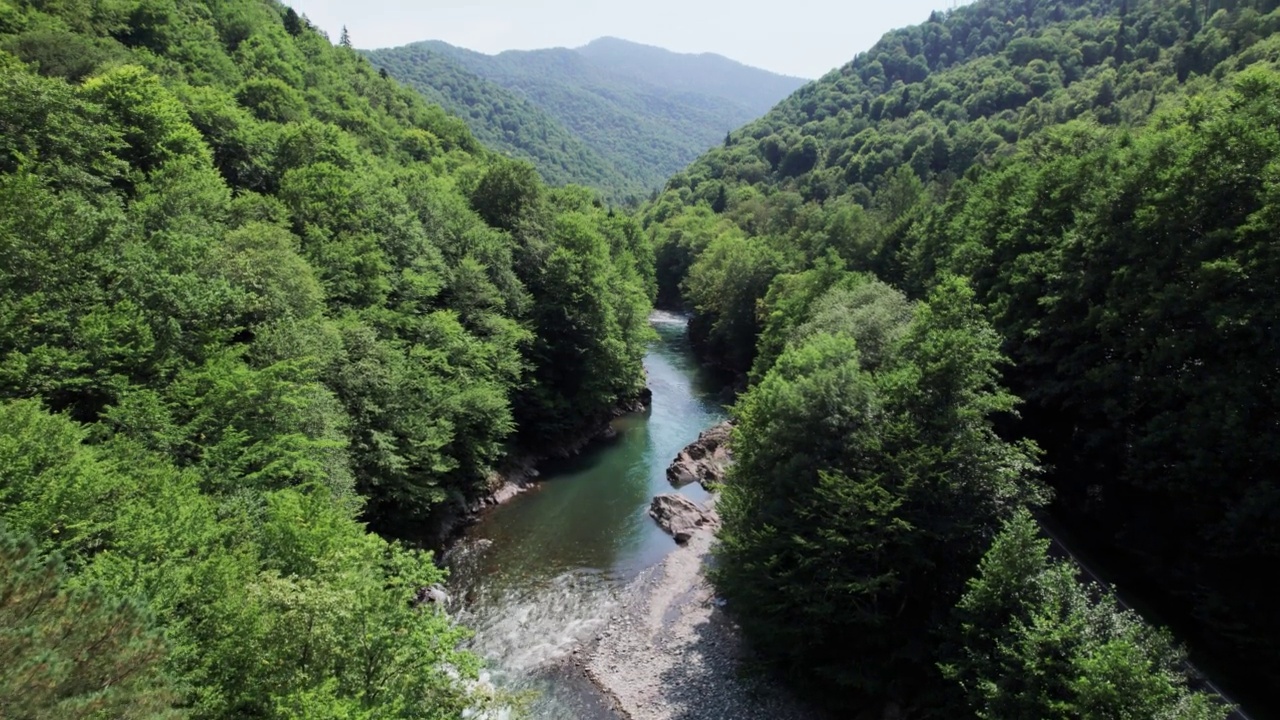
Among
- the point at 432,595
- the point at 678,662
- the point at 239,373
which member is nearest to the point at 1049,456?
the point at 678,662

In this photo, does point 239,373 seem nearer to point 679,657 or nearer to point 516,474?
point 679,657

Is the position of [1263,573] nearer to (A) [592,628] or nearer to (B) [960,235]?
(A) [592,628]

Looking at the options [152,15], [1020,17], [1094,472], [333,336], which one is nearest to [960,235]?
[1094,472]

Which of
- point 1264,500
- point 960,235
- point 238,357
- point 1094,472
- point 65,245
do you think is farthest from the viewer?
point 960,235

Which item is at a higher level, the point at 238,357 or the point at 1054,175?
the point at 1054,175

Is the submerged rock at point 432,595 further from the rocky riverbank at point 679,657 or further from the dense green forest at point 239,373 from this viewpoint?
the rocky riverbank at point 679,657

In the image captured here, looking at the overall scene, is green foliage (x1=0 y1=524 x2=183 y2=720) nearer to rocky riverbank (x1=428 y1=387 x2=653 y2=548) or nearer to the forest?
the forest
